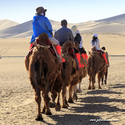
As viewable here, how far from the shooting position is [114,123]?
515 cm

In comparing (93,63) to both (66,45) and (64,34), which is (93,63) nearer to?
(64,34)

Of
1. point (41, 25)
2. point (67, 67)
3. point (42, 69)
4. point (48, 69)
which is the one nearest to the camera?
point (42, 69)

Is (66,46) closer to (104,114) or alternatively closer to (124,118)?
(104,114)

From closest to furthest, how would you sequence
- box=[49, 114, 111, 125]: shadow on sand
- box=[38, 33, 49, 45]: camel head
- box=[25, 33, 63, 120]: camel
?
box=[49, 114, 111, 125]: shadow on sand < box=[25, 33, 63, 120]: camel < box=[38, 33, 49, 45]: camel head

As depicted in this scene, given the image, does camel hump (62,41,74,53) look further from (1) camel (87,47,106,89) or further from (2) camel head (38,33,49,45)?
(1) camel (87,47,106,89)

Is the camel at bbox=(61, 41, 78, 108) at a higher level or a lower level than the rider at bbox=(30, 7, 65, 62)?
lower

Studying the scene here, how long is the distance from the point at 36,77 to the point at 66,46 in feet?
7.21

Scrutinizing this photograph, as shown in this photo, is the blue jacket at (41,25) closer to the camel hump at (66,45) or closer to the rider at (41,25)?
the rider at (41,25)

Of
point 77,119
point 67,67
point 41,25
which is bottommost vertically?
point 77,119

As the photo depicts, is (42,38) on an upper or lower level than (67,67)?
upper

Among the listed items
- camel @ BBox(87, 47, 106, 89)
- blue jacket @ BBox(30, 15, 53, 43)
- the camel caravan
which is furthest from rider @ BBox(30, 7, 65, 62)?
camel @ BBox(87, 47, 106, 89)

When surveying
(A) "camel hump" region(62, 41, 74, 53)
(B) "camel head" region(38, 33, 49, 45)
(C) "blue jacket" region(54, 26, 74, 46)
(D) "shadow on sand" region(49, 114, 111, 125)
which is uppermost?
(C) "blue jacket" region(54, 26, 74, 46)

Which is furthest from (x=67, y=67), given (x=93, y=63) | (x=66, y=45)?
(x=93, y=63)

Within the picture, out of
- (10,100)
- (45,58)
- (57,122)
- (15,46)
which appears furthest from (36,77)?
(15,46)
